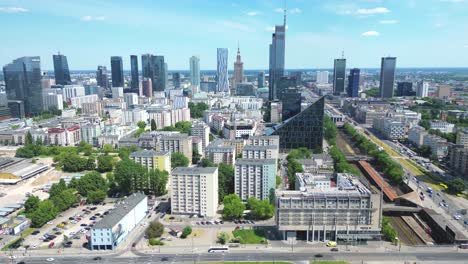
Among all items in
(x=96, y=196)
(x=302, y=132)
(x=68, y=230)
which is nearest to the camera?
(x=68, y=230)

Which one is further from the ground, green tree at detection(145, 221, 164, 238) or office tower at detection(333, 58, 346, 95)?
office tower at detection(333, 58, 346, 95)

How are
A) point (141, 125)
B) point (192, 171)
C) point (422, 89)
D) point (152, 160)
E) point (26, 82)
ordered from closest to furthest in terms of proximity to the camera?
point (192, 171)
point (152, 160)
point (141, 125)
point (26, 82)
point (422, 89)

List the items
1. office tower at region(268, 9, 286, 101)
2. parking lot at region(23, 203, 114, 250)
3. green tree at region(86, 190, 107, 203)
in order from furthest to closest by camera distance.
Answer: office tower at region(268, 9, 286, 101) < green tree at region(86, 190, 107, 203) < parking lot at region(23, 203, 114, 250)

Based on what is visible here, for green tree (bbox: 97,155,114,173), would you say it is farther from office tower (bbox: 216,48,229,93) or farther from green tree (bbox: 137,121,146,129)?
office tower (bbox: 216,48,229,93)

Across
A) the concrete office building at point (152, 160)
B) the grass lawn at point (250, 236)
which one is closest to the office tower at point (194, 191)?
the grass lawn at point (250, 236)

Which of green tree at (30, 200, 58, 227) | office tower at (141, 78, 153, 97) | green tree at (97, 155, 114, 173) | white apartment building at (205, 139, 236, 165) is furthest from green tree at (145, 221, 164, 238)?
office tower at (141, 78, 153, 97)

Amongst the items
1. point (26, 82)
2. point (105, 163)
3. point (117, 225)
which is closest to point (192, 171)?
point (117, 225)

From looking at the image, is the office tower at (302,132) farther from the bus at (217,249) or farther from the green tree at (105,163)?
the bus at (217,249)

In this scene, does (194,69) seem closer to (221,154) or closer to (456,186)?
(221,154)
